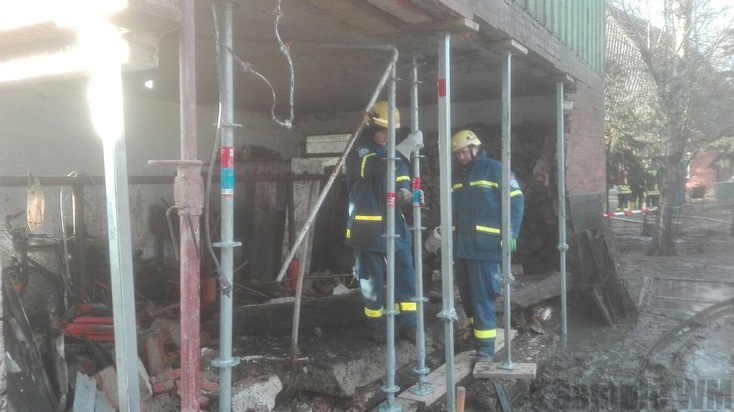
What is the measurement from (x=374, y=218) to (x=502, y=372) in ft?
5.40

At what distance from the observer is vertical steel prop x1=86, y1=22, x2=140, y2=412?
2.09 m

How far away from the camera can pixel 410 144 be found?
14.2 ft

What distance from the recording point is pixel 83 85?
5988 mm

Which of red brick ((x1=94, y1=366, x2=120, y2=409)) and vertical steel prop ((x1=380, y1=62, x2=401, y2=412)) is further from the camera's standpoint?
vertical steel prop ((x1=380, y1=62, x2=401, y2=412))

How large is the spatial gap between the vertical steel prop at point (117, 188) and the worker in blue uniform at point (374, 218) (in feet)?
9.07

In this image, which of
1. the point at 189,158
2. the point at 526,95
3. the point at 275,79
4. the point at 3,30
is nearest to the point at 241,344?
the point at 275,79

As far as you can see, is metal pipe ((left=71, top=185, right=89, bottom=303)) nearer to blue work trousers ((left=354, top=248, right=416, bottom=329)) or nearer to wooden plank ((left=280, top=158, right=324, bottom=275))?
blue work trousers ((left=354, top=248, right=416, bottom=329))

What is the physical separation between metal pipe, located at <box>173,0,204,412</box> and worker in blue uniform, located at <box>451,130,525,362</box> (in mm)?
3228

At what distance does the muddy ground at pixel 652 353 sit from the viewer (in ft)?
18.1

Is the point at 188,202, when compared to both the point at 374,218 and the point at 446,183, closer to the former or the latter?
the point at 446,183

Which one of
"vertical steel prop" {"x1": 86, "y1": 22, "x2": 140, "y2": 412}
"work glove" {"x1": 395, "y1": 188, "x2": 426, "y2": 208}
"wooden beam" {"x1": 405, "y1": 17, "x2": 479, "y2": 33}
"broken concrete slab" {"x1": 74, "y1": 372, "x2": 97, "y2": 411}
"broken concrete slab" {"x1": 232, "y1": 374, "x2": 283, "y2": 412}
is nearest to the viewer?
"vertical steel prop" {"x1": 86, "y1": 22, "x2": 140, "y2": 412}

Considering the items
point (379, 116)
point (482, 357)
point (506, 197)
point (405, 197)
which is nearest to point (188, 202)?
point (405, 197)

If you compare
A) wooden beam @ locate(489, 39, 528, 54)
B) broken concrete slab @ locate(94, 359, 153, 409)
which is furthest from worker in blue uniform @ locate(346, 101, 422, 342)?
broken concrete slab @ locate(94, 359, 153, 409)

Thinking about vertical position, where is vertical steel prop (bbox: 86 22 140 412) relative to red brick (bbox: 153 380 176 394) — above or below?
above
